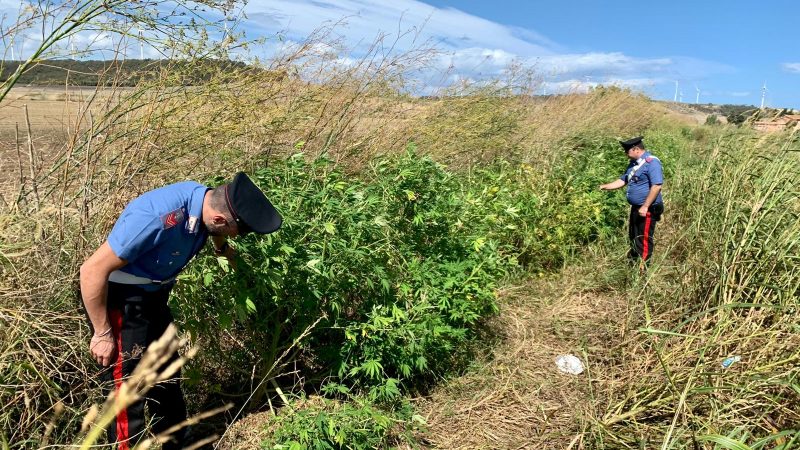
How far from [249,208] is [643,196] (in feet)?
17.1

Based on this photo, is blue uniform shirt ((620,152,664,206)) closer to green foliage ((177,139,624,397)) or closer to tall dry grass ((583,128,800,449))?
tall dry grass ((583,128,800,449))

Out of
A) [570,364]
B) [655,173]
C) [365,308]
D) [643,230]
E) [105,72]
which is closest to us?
[105,72]

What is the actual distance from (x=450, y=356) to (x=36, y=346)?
2737 millimetres

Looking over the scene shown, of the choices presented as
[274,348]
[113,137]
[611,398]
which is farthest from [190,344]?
[611,398]

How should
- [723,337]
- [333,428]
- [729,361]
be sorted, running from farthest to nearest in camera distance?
[723,337]
[729,361]
[333,428]

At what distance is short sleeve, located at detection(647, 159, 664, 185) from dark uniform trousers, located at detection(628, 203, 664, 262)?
0.35 m

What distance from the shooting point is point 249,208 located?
2.56 meters

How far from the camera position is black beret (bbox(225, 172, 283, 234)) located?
2.55m

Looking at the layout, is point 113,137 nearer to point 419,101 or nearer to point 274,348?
Result: point 274,348

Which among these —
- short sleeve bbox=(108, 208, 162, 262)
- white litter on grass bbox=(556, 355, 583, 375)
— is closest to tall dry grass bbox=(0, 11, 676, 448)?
short sleeve bbox=(108, 208, 162, 262)

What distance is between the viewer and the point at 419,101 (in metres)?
7.45

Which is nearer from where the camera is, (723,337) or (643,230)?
(723,337)

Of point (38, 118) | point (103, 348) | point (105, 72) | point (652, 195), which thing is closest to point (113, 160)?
point (105, 72)

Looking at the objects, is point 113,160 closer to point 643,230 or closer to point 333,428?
point 333,428
